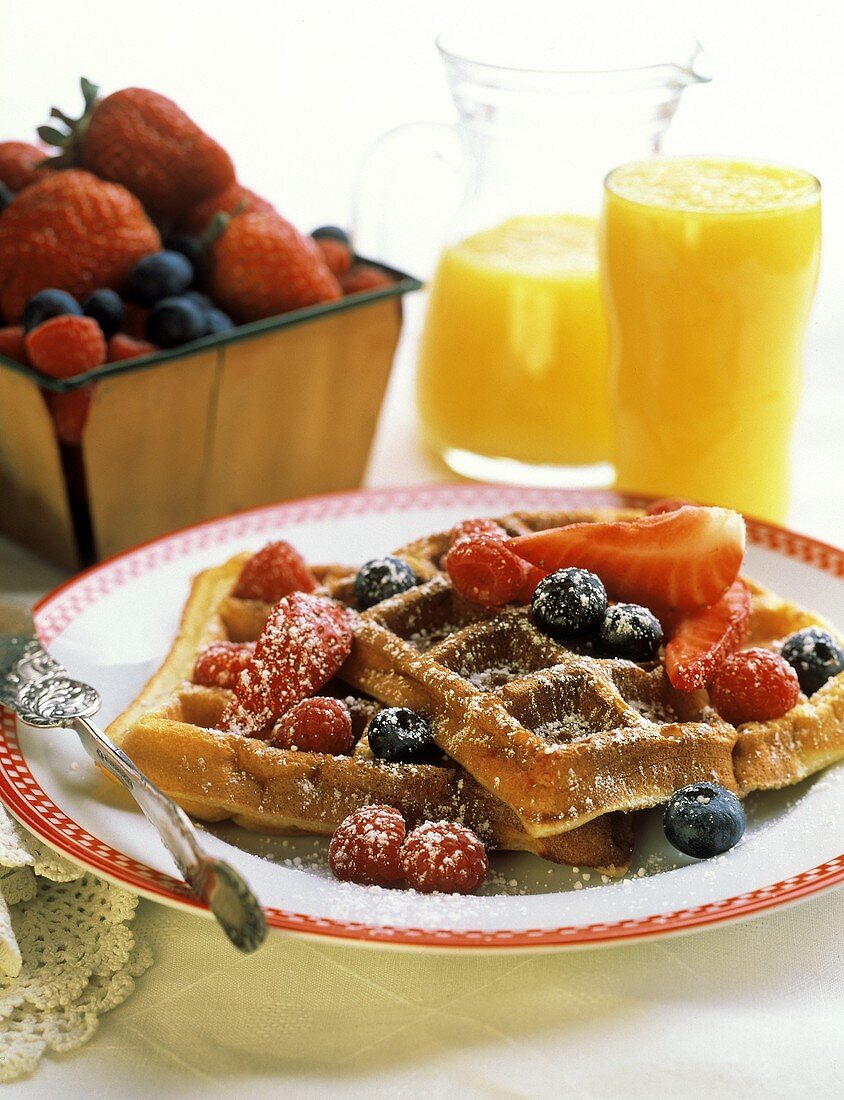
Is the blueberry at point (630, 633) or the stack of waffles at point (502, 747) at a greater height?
the blueberry at point (630, 633)

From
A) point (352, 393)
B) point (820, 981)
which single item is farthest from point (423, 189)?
point (820, 981)

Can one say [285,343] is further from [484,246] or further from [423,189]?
[423,189]

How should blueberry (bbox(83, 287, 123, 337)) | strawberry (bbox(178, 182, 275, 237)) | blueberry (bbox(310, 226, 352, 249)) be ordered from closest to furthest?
blueberry (bbox(83, 287, 123, 337)) → strawberry (bbox(178, 182, 275, 237)) → blueberry (bbox(310, 226, 352, 249))

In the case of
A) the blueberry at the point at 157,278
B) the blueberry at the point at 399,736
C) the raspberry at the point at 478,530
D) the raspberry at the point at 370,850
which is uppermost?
the blueberry at the point at 157,278

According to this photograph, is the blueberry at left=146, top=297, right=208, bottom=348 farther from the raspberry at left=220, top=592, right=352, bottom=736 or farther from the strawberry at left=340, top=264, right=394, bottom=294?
the raspberry at left=220, top=592, right=352, bottom=736

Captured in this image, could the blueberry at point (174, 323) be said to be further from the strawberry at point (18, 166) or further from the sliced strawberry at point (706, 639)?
the sliced strawberry at point (706, 639)

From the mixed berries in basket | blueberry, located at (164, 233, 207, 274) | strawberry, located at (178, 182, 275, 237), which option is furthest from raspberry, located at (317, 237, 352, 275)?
blueberry, located at (164, 233, 207, 274)

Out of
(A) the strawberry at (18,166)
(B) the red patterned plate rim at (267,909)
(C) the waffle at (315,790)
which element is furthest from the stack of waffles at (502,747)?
(A) the strawberry at (18,166)
